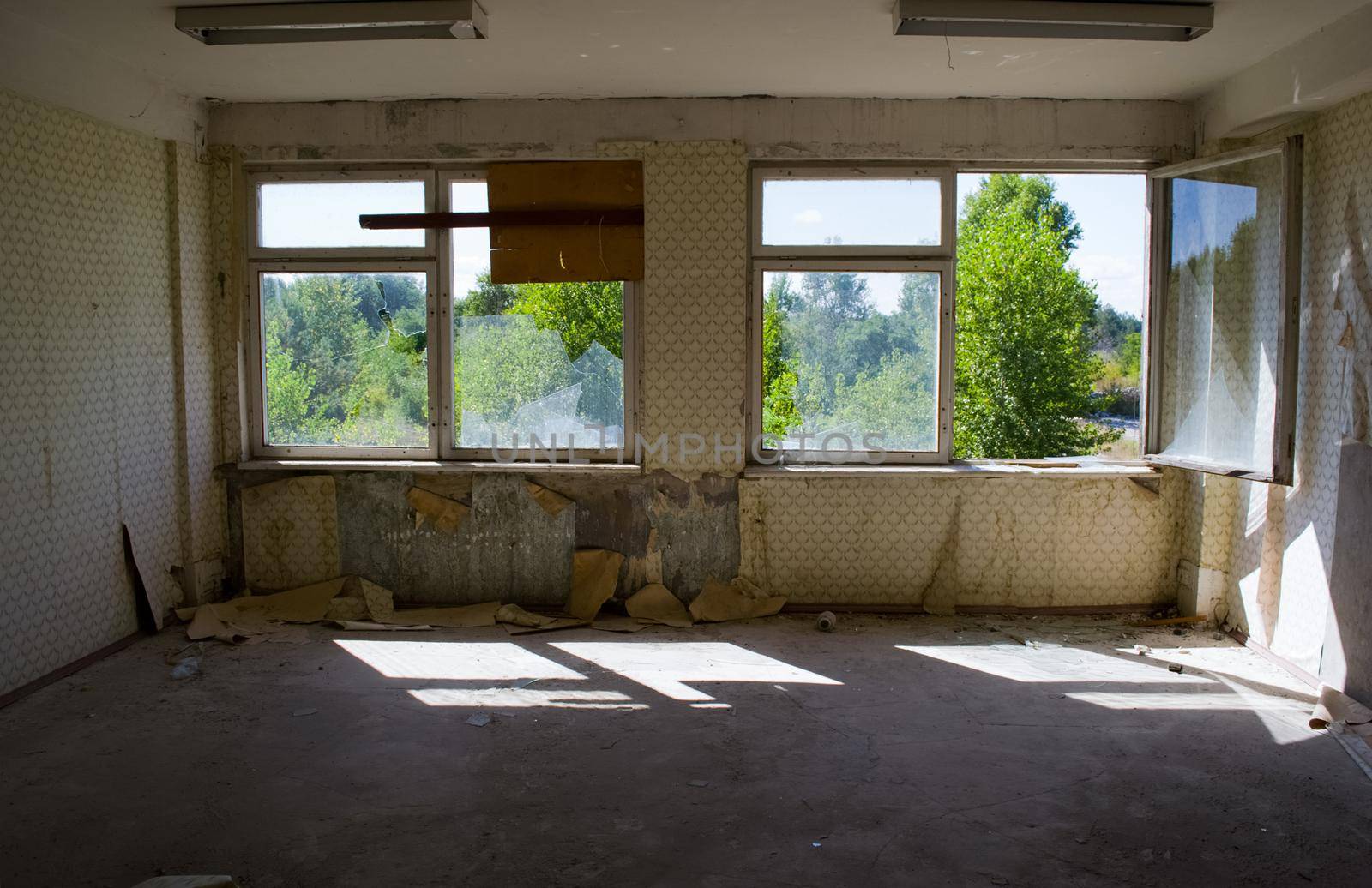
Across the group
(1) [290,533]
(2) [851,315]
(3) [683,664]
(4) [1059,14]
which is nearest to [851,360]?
(2) [851,315]

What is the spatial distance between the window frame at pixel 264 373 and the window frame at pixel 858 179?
1.91 metres

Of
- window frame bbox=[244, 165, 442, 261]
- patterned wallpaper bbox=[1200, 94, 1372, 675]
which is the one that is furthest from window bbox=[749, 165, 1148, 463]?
window frame bbox=[244, 165, 442, 261]

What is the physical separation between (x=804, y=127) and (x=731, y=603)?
106 inches

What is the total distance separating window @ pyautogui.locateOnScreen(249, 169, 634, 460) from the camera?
5.57 meters

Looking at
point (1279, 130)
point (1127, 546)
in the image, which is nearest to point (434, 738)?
point (1127, 546)

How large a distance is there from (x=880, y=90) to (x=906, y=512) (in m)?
2.33

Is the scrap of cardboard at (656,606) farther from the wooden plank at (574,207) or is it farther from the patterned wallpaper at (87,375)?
the patterned wallpaper at (87,375)

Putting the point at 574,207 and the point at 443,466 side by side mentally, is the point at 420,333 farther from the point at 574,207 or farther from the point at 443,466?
the point at 574,207

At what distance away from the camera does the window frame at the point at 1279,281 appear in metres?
4.32

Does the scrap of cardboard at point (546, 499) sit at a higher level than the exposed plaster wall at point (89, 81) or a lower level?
lower

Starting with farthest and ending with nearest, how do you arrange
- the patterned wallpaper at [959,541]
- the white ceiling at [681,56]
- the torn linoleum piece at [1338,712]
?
the patterned wallpaper at [959,541]
the white ceiling at [681,56]
the torn linoleum piece at [1338,712]

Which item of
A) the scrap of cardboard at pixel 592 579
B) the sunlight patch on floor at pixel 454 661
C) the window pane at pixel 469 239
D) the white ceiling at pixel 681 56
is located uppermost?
the white ceiling at pixel 681 56

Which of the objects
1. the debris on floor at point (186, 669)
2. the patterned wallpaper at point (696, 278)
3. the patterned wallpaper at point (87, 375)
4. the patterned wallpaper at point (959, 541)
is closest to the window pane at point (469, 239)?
the patterned wallpaper at point (696, 278)

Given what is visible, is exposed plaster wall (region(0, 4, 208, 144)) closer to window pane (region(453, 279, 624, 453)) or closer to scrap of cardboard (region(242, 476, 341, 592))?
window pane (region(453, 279, 624, 453))
